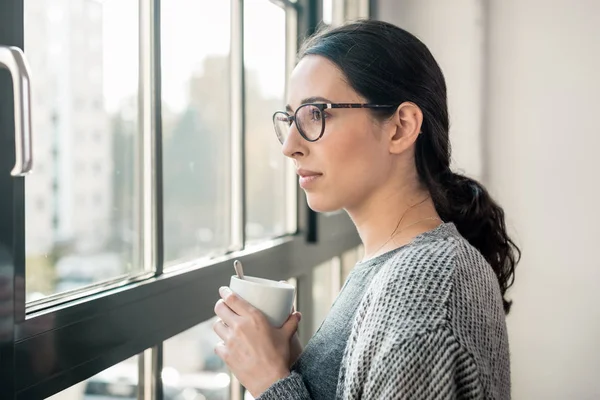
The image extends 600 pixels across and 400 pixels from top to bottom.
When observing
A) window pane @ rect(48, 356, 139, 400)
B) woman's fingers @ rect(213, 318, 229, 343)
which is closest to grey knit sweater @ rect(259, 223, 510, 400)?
woman's fingers @ rect(213, 318, 229, 343)

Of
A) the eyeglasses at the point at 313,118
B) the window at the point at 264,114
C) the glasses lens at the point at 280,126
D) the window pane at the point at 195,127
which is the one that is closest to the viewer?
the eyeglasses at the point at 313,118

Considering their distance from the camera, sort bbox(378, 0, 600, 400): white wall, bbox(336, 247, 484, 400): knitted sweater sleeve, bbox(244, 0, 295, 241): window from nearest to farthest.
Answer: bbox(336, 247, 484, 400): knitted sweater sleeve, bbox(244, 0, 295, 241): window, bbox(378, 0, 600, 400): white wall

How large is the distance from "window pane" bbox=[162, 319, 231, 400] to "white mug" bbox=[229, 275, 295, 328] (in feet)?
1.32

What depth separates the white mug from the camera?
0.95 meters

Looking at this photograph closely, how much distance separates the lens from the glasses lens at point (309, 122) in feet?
3.31

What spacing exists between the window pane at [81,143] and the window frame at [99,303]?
0.04 m

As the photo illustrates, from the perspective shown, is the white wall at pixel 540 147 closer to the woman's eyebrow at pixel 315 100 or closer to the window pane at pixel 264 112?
the window pane at pixel 264 112

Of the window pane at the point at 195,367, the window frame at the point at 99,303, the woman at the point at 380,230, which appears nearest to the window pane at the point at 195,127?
the window frame at the point at 99,303

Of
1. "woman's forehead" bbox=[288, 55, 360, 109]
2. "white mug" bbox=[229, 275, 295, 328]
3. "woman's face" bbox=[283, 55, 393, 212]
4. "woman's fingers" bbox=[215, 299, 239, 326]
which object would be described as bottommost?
"woman's fingers" bbox=[215, 299, 239, 326]

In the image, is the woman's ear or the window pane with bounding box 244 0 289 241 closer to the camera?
the woman's ear

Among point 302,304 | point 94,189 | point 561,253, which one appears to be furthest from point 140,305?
point 561,253

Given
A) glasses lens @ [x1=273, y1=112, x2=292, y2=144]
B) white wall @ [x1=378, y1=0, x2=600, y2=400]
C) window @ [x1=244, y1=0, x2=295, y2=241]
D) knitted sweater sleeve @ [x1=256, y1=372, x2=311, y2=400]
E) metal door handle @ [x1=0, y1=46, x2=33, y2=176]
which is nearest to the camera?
metal door handle @ [x1=0, y1=46, x2=33, y2=176]

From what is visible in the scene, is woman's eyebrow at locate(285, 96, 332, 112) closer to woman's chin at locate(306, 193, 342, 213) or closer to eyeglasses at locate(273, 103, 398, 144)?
eyeglasses at locate(273, 103, 398, 144)

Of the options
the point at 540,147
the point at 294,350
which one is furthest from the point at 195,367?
the point at 540,147
